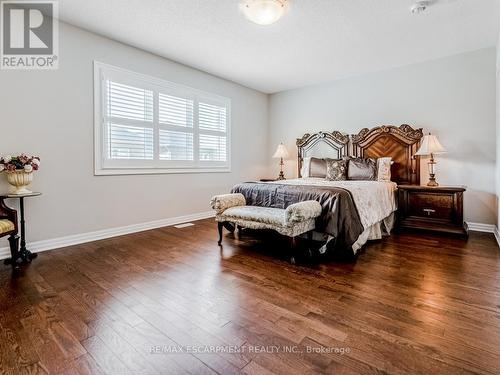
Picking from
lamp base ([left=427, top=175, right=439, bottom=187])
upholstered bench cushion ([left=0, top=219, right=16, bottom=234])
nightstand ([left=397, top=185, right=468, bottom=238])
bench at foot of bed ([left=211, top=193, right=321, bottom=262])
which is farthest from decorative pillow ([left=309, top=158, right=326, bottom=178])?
upholstered bench cushion ([left=0, top=219, right=16, bottom=234])

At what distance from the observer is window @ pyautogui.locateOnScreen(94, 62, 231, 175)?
141 inches

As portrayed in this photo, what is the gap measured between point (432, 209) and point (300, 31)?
2953mm

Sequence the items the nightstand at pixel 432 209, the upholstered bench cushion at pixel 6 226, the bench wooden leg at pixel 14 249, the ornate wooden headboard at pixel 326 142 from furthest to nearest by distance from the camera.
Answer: the ornate wooden headboard at pixel 326 142 → the nightstand at pixel 432 209 → the bench wooden leg at pixel 14 249 → the upholstered bench cushion at pixel 6 226

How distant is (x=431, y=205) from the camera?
3764 mm

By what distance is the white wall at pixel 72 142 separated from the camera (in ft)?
9.57

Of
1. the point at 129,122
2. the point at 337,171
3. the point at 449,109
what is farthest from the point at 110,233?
the point at 449,109

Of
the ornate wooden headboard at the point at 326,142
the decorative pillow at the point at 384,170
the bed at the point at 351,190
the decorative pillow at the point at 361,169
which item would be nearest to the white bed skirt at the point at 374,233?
the bed at the point at 351,190

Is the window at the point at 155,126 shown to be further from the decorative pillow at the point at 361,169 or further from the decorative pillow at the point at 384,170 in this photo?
the decorative pillow at the point at 384,170

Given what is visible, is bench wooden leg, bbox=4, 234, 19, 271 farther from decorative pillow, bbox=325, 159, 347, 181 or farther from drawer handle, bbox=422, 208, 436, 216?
drawer handle, bbox=422, 208, 436, 216

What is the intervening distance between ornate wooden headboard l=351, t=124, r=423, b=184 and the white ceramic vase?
4711 millimetres

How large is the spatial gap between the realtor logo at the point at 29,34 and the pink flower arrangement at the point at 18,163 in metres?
0.99

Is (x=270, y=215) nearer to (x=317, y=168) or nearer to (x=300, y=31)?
(x=300, y=31)

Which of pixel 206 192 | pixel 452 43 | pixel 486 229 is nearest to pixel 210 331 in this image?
pixel 206 192

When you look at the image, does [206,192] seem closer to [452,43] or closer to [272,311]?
[272,311]
